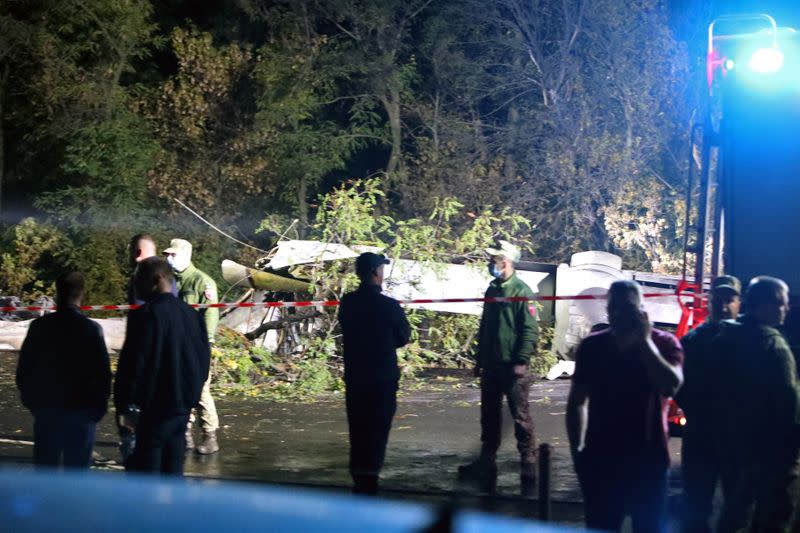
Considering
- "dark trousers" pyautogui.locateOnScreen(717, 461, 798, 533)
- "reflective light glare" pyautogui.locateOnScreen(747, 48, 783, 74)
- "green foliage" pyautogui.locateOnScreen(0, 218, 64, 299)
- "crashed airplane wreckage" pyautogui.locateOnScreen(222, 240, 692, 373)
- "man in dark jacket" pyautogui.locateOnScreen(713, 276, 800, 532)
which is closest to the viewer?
"man in dark jacket" pyautogui.locateOnScreen(713, 276, 800, 532)

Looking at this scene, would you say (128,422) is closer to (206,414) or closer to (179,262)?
(206,414)

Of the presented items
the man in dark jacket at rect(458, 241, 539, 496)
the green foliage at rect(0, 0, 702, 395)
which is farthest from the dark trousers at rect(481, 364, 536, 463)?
the green foliage at rect(0, 0, 702, 395)

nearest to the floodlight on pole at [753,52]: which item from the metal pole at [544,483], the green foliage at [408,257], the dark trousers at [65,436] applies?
the metal pole at [544,483]

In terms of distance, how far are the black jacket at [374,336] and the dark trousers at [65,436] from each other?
157 cm

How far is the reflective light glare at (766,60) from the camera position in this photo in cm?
791

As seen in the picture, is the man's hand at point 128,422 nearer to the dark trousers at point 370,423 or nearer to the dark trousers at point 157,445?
the dark trousers at point 157,445

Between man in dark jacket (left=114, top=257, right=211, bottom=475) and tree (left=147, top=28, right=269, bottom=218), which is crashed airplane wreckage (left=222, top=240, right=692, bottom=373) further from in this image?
tree (left=147, top=28, right=269, bottom=218)

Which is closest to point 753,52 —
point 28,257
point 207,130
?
point 28,257

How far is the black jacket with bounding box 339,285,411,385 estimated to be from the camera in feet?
23.8

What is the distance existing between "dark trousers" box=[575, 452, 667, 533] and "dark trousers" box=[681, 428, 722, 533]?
0.82 m

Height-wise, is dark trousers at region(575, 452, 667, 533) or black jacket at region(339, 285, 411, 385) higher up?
black jacket at region(339, 285, 411, 385)

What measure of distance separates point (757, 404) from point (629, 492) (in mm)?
1018

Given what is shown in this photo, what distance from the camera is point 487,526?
2.23 metres

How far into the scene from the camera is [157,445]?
6.48 metres
